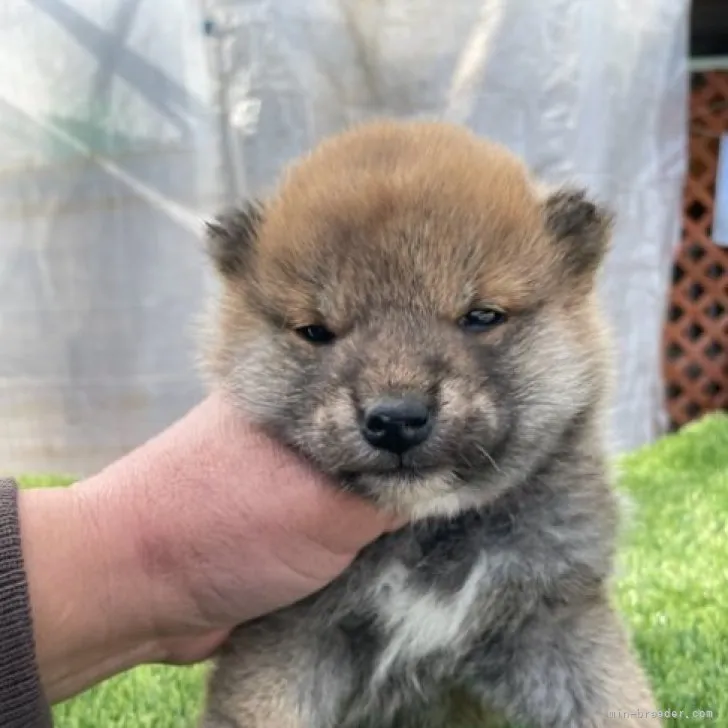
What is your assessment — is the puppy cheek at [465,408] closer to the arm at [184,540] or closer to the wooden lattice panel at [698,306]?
the arm at [184,540]

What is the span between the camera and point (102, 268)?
3375mm

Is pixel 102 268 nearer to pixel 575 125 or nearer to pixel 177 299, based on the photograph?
pixel 177 299

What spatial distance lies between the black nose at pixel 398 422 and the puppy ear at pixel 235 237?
0.39 meters

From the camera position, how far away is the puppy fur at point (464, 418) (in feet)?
3.93

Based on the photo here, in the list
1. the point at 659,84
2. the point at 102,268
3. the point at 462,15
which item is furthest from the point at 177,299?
the point at 659,84

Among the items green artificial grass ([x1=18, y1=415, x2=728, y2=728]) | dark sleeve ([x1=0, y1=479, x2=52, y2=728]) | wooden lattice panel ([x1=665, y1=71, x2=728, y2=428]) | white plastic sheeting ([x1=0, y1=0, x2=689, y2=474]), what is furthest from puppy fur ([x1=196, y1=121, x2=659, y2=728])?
wooden lattice panel ([x1=665, y1=71, x2=728, y2=428])

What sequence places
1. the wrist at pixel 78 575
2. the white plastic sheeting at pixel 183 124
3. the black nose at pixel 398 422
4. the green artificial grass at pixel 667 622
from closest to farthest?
the black nose at pixel 398 422, the wrist at pixel 78 575, the green artificial grass at pixel 667 622, the white plastic sheeting at pixel 183 124

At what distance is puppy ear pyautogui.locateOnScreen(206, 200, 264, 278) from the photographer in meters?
1.40

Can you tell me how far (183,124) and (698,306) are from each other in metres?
2.36

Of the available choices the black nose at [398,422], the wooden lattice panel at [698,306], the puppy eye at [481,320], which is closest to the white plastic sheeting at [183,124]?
the wooden lattice panel at [698,306]

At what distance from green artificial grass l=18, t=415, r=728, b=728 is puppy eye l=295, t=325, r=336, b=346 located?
52cm

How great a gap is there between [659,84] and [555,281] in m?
2.49

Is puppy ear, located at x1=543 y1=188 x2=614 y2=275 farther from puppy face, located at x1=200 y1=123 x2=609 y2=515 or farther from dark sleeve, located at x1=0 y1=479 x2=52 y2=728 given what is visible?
dark sleeve, located at x1=0 y1=479 x2=52 y2=728

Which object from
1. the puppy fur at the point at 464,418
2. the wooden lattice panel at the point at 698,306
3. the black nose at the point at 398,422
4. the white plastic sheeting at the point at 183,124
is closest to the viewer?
the black nose at the point at 398,422
